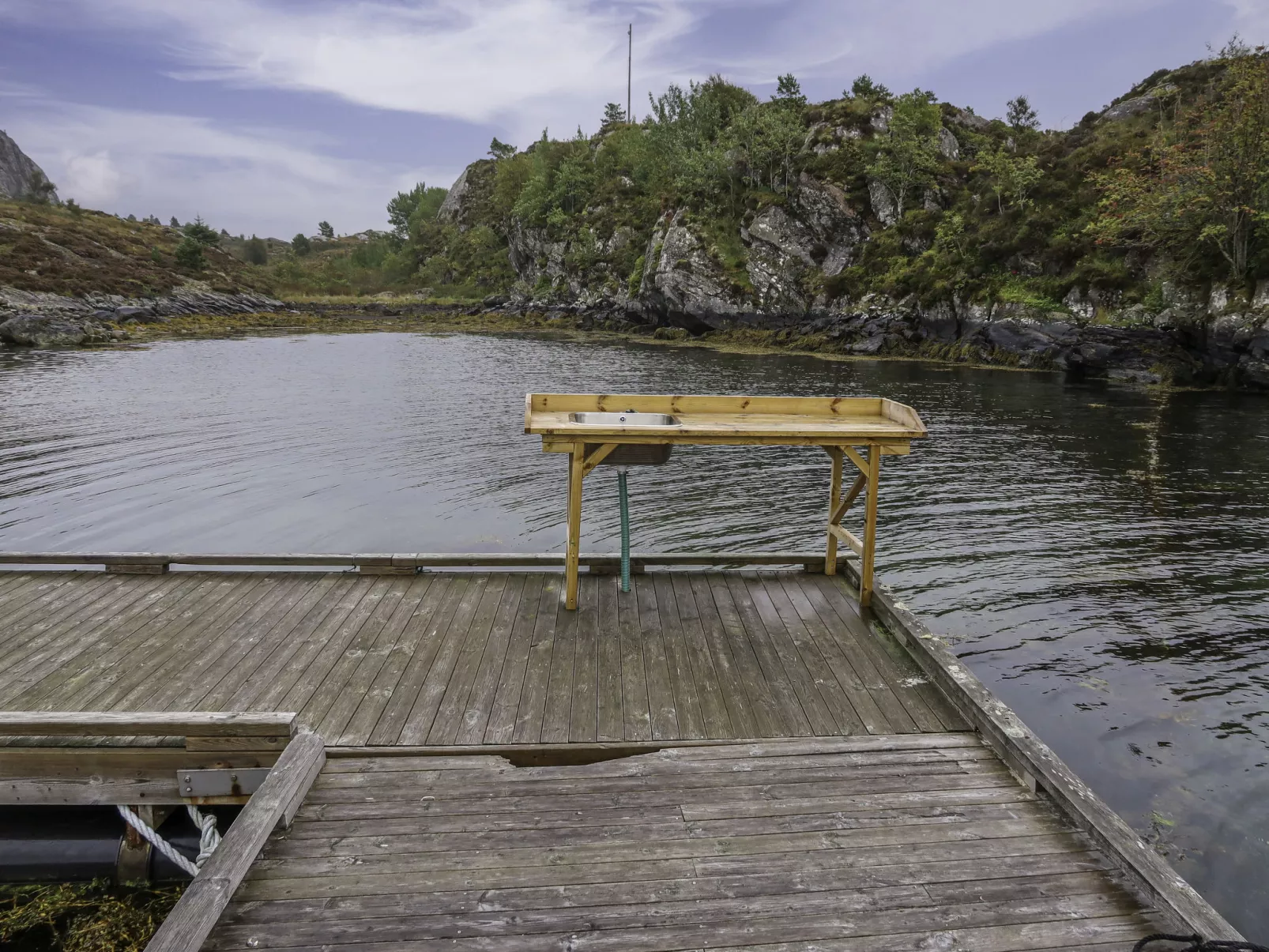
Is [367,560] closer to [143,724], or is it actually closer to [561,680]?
[561,680]

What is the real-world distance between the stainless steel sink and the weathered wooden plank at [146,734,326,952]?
370 cm

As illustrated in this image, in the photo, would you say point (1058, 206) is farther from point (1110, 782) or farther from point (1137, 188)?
point (1110, 782)

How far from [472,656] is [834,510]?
4.26m

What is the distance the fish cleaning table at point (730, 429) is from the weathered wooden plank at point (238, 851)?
298cm

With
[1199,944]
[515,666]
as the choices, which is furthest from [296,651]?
[1199,944]

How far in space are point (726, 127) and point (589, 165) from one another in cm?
2715

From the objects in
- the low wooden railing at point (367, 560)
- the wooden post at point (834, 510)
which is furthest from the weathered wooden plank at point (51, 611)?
the wooden post at point (834, 510)

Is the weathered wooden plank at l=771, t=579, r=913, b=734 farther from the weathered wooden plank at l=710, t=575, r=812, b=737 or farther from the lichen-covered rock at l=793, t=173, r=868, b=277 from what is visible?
the lichen-covered rock at l=793, t=173, r=868, b=277

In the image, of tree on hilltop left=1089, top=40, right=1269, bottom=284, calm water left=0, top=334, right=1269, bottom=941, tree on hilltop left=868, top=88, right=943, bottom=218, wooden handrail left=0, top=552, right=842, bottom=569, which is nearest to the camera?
calm water left=0, top=334, right=1269, bottom=941

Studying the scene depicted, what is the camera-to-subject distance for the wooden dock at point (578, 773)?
11.1 feet

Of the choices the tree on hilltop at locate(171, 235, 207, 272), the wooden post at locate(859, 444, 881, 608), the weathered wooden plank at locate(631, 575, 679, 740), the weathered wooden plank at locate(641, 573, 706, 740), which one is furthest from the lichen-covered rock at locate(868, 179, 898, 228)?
the tree on hilltop at locate(171, 235, 207, 272)

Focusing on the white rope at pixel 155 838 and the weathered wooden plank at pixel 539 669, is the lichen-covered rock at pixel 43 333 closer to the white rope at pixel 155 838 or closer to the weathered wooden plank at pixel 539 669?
the weathered wooden plank at pixel 539 669

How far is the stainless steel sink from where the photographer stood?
22.7 feet

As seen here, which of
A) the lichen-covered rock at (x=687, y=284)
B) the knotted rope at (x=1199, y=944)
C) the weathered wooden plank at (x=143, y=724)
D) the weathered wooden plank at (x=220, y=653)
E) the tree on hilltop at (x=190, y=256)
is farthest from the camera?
the tree on hilltop at (x=190, y=256)
